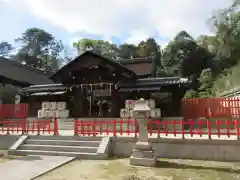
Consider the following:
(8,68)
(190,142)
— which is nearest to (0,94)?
(8,68)

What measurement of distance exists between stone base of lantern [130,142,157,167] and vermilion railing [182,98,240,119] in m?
8.03

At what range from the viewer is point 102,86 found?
16.2 meters

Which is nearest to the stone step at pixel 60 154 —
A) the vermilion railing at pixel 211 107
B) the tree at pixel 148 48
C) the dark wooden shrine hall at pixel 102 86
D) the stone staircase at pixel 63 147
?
the stone staircase at pixel 63 147

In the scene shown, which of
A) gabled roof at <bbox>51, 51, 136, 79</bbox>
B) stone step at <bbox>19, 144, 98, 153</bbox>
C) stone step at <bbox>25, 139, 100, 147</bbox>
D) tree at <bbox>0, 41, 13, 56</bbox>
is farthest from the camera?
tree at <bbox>0, 41, 13, 56</bbox>

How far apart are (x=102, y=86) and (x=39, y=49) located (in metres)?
41.0

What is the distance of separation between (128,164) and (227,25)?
75.7 feet

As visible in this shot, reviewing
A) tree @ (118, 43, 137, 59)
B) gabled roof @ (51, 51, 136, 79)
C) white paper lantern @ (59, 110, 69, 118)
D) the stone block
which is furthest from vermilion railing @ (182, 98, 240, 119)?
tree @ (118, 43, 137, 59)

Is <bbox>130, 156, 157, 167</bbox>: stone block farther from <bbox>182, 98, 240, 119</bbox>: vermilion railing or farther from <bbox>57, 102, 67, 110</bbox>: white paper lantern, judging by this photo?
<bbox>57, 102, 67, 110</bbox>: white paper lantern

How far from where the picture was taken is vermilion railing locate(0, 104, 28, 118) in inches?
675

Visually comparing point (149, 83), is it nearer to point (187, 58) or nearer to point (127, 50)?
point (187, 58)

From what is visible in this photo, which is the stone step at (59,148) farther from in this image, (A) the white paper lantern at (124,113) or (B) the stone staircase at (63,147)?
(A) the white paper lantern at (124,113)

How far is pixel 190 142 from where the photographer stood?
28.0 ft

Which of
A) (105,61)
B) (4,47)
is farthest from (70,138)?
(4,47)

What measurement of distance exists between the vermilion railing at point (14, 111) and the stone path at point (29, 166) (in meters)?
9.23
